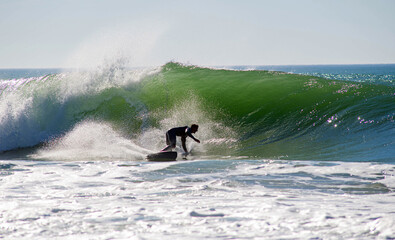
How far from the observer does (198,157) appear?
936 centimetres

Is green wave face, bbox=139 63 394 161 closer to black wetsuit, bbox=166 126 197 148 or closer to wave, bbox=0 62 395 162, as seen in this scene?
wave, bbox=0 62 395 162

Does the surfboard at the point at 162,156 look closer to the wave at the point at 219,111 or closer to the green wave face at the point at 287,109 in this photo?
the wave at the point at 219,111

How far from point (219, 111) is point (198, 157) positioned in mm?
3798

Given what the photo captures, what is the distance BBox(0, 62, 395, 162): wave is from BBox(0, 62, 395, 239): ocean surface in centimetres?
5

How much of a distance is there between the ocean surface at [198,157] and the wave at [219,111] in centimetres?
5

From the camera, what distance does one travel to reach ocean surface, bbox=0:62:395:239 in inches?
184

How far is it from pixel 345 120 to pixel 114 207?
8.06 meters

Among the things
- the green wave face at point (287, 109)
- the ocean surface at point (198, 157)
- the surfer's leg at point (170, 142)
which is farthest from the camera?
the green wave face at point (287, 109)

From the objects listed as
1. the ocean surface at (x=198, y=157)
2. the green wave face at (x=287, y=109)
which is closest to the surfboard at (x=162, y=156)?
the ocean surface at (x=198, y=157)

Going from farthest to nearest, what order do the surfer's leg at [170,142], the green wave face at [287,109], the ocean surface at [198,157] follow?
1. the green wave face at [287,109]
2. the surfer's leg at [170,142]
3. the ocean surface at [198,157]

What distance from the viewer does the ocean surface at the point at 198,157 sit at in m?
4.67

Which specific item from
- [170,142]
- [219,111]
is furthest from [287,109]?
[170,142]

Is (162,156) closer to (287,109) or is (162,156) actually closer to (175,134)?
(175,134)

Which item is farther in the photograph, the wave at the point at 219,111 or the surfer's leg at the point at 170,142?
the wave at the point at 219,111
